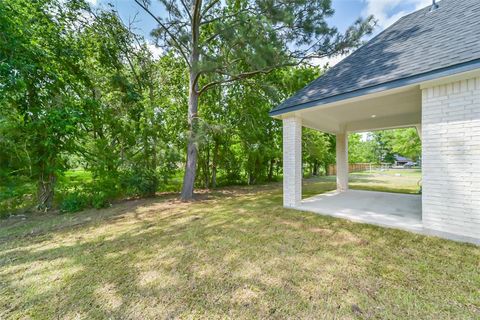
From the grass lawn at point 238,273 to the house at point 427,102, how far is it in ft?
2.15

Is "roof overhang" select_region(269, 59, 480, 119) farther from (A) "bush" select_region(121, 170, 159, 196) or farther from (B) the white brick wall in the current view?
(A) "bush" select_region(121, 170, 159, 196)

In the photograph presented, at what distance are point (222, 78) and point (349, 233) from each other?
6.09 metres

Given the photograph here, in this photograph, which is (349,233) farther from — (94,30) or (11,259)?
(94,30)

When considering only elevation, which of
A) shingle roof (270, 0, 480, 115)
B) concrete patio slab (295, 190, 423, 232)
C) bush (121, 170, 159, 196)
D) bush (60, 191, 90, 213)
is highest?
shingle roof (270, 0, 480, 115)

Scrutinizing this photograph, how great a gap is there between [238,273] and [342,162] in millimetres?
7365

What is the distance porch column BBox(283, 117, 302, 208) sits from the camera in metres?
5.06

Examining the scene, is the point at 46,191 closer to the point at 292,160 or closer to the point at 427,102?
the point at 292,160

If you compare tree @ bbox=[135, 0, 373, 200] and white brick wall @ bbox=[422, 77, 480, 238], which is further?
tree @ bbox=[135, 0, 373, 200]

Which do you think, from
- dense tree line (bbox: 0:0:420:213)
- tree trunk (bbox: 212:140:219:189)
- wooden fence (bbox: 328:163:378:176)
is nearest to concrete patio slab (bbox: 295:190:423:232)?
dense tree line (bbox: 0:0:420:213)

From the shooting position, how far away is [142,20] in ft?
24.9

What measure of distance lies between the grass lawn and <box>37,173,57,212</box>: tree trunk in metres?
2.07

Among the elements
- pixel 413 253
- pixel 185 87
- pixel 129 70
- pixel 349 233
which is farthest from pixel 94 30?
pixel 413 253

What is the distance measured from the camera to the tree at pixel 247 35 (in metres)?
5.29

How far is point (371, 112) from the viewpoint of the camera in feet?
19.4
